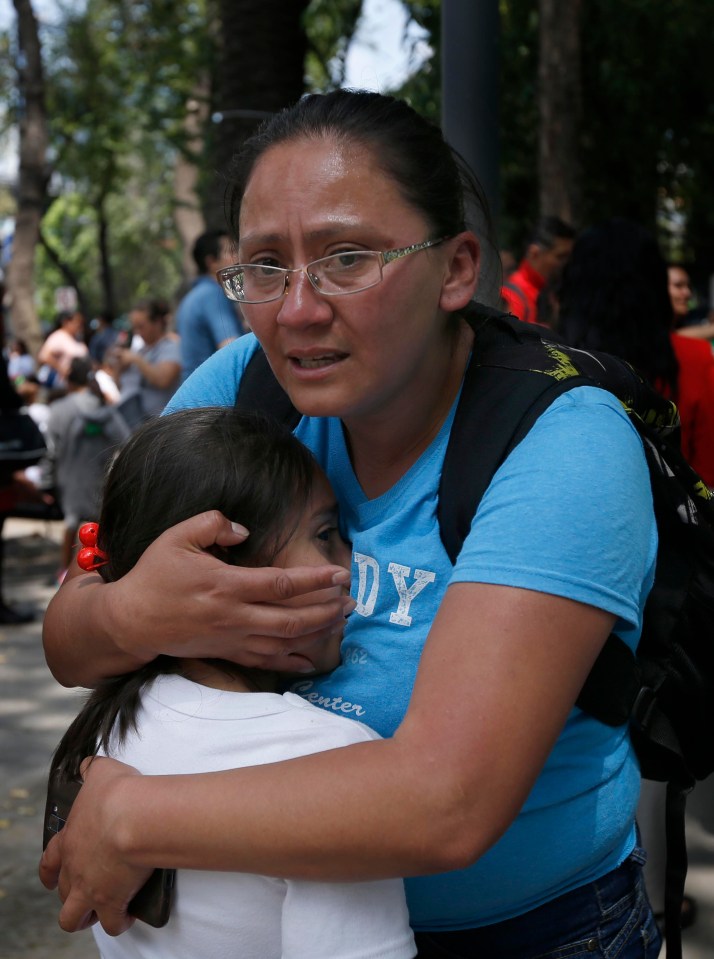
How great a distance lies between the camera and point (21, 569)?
360 inches

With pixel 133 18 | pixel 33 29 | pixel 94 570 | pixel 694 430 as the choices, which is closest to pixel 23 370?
pixel 33 29

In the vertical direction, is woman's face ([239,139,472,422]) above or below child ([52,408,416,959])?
above

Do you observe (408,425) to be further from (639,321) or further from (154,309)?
(154,309)

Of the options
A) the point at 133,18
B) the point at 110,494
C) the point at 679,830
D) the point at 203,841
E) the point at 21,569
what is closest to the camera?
the point at 203,841

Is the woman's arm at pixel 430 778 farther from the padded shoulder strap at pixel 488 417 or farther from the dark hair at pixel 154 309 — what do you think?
the dark hair at pixel 154 309

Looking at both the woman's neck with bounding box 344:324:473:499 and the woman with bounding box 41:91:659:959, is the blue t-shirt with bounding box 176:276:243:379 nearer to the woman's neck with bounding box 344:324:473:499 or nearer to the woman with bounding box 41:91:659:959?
the woman with bounding box 41:91:659:959

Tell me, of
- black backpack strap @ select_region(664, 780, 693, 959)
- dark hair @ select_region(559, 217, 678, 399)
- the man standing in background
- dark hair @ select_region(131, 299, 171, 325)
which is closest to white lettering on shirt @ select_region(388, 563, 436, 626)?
black backpack strap @ select_region(664, 780, 693, 959)

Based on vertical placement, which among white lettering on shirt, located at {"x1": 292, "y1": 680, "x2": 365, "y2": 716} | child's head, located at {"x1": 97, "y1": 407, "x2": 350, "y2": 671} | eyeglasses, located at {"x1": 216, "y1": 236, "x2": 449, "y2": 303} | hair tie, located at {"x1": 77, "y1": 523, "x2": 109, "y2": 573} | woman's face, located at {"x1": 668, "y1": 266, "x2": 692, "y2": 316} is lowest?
woman's face, located at {"x1": 668, "y1": 266, "x2": 692, "y2": 316}

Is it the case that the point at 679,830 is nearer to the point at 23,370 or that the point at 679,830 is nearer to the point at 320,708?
the point at 320,708

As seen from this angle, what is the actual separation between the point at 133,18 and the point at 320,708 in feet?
74.9

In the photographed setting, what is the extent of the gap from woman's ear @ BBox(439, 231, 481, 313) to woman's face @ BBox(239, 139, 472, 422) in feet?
0.09

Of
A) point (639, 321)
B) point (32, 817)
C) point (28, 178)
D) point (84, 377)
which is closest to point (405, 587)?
point (639, 321)

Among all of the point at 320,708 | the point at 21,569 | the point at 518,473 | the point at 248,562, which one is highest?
the point at 518,473

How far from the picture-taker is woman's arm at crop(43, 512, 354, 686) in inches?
58.6
